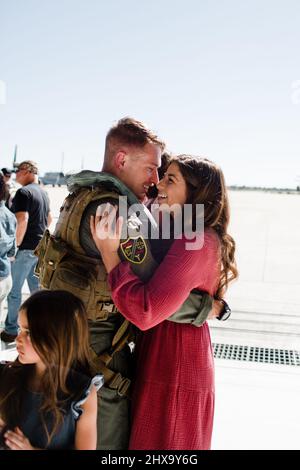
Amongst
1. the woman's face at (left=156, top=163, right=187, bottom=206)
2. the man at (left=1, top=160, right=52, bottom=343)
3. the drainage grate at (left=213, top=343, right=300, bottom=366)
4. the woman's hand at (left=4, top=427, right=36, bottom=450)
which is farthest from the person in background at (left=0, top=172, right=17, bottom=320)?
the woman's hand at (left=4, top=427, right=36, bottom=450)

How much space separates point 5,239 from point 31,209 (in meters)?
1.17

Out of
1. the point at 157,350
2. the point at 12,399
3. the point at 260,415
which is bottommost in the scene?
the point at 260,415

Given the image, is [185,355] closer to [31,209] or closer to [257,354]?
[257,354]

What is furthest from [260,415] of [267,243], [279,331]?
[267,243]

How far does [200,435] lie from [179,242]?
0.63 m

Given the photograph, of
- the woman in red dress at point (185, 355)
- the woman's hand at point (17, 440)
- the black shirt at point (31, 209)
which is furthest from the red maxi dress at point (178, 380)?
the black shirt at point (31, 209)

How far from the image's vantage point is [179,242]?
157 cm

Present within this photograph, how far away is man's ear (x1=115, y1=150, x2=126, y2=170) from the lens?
65.6 inches

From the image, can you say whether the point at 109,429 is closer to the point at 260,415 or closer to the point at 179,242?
the point at 179,242

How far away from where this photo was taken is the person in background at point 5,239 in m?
3.58

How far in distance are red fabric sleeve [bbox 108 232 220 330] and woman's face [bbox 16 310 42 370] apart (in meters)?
0.25

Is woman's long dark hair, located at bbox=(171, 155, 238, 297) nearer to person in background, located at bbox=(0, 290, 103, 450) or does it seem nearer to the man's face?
the man's face
